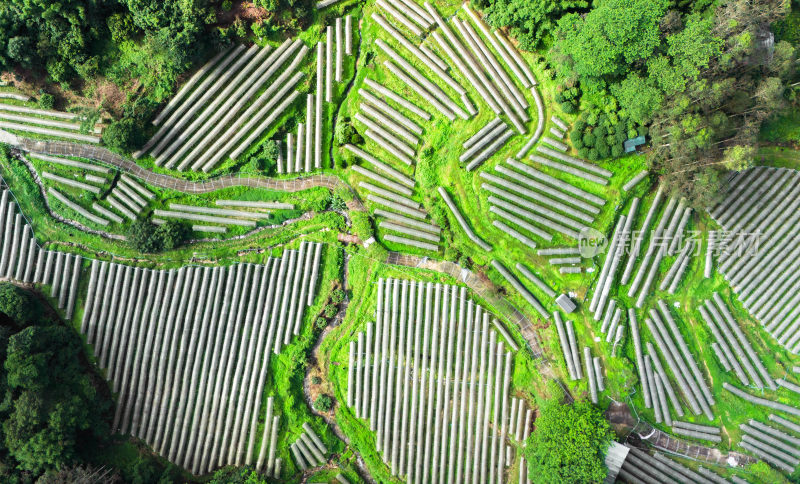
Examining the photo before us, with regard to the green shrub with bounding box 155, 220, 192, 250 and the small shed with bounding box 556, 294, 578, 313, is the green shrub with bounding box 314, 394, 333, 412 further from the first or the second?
the small shed with bounding box 556, 294, 578, 313

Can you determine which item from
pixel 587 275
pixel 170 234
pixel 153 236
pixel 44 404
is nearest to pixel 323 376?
pixel 170 234

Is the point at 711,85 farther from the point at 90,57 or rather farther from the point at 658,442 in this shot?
the point at 90,57

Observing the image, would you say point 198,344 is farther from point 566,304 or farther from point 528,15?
point 528,15

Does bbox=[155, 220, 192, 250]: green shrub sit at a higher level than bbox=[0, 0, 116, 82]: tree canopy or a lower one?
lower

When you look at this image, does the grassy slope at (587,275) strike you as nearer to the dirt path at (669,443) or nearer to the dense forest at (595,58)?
the dirt path at (669,443)

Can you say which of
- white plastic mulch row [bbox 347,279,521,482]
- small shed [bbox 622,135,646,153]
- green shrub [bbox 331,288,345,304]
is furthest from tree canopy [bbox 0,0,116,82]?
small shed [bbox 622,135,646,153]
